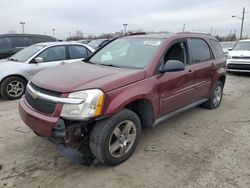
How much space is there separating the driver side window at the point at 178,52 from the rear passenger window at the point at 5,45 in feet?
24.5

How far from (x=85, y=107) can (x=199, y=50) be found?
9.79 feet

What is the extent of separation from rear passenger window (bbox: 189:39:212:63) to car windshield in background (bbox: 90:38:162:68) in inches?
37.6

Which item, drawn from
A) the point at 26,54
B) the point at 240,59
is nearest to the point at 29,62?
the point at 26,54

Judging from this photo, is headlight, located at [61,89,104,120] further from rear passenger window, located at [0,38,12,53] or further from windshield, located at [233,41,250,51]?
windshield, located at [233,41,250,51]

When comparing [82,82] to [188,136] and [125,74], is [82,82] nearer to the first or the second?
[125,74]

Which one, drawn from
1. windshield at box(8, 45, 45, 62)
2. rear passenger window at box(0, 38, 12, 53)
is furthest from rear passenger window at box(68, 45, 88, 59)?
rear passenger window at box(0, 38, 12, 53)

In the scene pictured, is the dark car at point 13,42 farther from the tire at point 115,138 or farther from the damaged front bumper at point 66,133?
the tire at point 115,138

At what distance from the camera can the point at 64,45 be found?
7.42 m

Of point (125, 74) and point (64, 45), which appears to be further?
point (64, 45)

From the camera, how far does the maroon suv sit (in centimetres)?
294

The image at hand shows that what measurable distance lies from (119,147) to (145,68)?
119 centimetres

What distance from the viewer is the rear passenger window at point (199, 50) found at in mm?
4691

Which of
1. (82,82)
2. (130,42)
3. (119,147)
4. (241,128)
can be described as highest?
(130,42)

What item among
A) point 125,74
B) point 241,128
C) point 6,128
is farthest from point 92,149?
point 241,128
